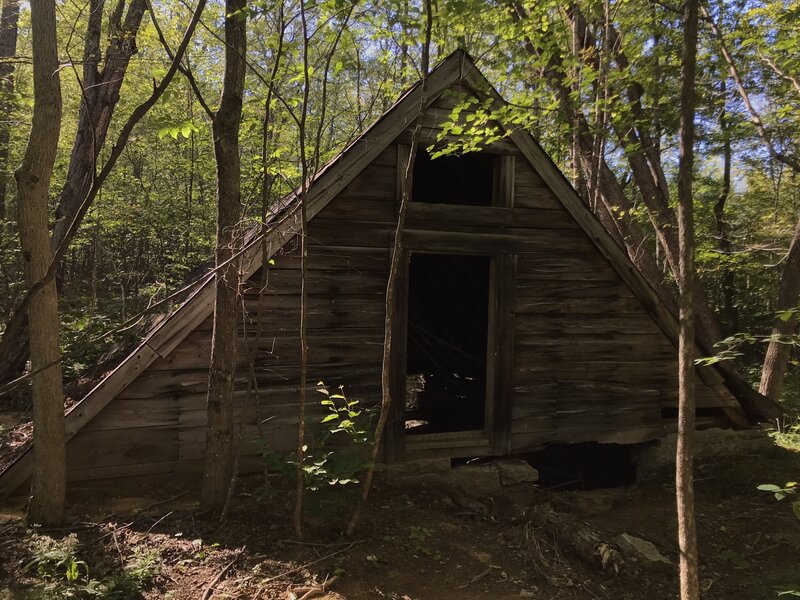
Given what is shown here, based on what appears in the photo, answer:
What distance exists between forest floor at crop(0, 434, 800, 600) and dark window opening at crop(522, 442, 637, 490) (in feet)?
3.68

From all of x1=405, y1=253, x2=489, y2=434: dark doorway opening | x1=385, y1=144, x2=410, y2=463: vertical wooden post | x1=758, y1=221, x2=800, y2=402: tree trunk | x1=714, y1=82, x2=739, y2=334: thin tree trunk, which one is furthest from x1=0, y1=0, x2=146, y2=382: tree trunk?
x1=758, y1=221, x2=800, y2=402: tree trunk

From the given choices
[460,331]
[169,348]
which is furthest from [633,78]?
[169,348]

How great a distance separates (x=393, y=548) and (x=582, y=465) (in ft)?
13.5

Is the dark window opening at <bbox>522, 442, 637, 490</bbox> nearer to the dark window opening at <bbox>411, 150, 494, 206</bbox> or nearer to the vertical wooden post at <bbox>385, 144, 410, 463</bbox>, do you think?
the vertical wooden post at <bbox>385, 144, 410, 463</bbox>

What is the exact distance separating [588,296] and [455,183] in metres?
2.71

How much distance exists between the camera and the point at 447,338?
29.2ft

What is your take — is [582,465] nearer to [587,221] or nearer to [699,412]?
[699,412]

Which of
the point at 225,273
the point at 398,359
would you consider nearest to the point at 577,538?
the point at 398,359

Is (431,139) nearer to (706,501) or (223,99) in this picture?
(223,99)

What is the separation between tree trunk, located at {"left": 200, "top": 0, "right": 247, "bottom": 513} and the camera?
4.06 meters

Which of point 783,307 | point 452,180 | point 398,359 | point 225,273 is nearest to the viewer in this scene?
point 225,273

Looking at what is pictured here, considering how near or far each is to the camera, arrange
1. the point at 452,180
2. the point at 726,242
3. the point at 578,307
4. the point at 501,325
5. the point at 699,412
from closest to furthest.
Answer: the point at 501,325 < the point at 578,307 < the point at 699,412 < the point at 452,180 < the point at 726,242

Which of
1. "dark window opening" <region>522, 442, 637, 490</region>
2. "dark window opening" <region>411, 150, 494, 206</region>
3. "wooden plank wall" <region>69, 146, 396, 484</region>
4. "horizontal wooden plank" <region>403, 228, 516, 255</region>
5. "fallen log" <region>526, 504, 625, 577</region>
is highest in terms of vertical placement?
"dark window opening" <region>411, 150, 494, 206</region>

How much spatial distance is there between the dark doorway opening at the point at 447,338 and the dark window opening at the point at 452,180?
0.98 meters
